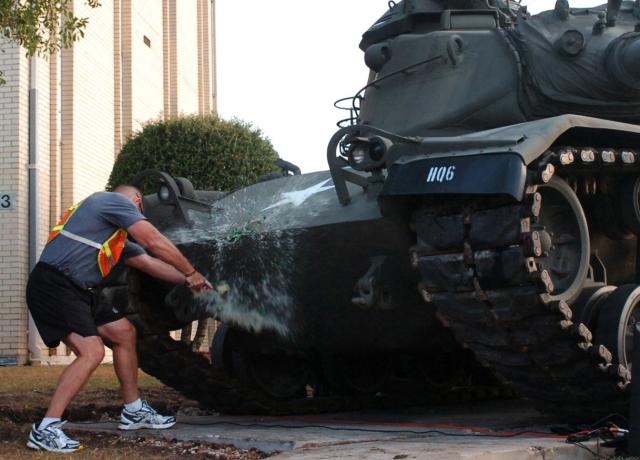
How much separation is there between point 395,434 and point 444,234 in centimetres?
133

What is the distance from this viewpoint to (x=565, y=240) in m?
6.53

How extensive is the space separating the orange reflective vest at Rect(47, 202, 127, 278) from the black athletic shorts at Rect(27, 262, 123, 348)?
0.21 m

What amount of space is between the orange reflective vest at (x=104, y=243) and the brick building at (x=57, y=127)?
1013cm

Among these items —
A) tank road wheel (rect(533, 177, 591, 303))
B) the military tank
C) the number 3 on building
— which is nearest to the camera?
the military tank

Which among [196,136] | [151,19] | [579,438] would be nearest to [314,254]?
[579,438]

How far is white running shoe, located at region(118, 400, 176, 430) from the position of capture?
681 centimetres

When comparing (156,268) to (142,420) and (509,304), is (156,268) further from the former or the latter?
(509,304)

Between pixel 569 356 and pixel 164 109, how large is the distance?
18911mm

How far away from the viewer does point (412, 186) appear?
5.99 metres

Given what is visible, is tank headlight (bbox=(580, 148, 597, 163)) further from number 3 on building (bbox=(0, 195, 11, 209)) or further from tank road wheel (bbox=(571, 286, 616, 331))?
number 3 on building (bbox=(0, 195, 11, 209))

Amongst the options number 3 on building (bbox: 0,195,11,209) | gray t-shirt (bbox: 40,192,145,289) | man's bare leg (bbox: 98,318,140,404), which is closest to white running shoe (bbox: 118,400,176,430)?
man's bare leg (bbox: 98,318,140,404)

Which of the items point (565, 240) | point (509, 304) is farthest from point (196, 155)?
point (509, 304)

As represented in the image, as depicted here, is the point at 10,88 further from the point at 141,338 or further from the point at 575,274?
the point at 575,274

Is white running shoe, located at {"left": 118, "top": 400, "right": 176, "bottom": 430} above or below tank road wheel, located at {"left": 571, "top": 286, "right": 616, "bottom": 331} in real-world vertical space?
below
